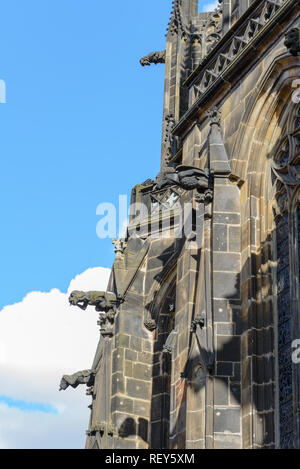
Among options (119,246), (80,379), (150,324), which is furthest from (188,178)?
(80,379)

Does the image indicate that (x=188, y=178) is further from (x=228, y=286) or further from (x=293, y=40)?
(x=293, y=40)

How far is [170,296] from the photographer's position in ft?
57.2

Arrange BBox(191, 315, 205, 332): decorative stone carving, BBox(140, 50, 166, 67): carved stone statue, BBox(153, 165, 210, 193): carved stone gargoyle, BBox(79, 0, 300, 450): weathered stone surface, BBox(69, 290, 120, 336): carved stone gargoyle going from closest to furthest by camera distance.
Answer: BBox(79, 0, 300, 450): weathered stone surface
BBox(191, 315, 205, 332): decorative stone carving
BBox(153, 165, 210, 193): carved stone gargoyle
BBox(69, 290, 120, 336): carved stone gargoyle
BBox(140, 50, 166, 67): carved stone statue

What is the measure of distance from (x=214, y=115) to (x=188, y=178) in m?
1.21

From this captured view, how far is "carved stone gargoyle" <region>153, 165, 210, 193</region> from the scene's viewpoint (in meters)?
13.5

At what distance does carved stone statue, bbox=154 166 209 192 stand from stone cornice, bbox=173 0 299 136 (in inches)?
58.9

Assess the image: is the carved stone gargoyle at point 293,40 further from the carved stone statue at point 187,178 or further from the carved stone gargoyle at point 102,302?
the carved stone gargoyle at point 102,302

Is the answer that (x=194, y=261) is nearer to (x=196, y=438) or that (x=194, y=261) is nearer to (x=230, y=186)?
(x=230, y=186)

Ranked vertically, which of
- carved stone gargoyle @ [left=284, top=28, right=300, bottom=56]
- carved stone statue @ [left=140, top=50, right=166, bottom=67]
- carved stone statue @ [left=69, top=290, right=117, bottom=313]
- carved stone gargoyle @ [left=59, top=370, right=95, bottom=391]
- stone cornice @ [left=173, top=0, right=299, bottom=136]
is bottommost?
carved stone gargoyle @ [left=59, top=370, right=95, bottom=391]

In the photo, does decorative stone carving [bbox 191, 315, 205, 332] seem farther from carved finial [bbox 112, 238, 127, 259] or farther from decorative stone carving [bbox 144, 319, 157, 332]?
carved finial [bbox 112, 238, 127, 259]

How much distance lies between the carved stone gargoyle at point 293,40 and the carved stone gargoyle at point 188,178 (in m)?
2.25

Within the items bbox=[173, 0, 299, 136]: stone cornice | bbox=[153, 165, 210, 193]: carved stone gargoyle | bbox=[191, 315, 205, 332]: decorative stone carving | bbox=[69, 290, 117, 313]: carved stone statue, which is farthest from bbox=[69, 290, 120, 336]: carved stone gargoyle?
bbox=[191, 315, 205, 332]: decorative stone carving

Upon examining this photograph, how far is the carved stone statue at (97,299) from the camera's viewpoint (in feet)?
56.4

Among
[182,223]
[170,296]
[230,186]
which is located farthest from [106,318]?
[230,186]
